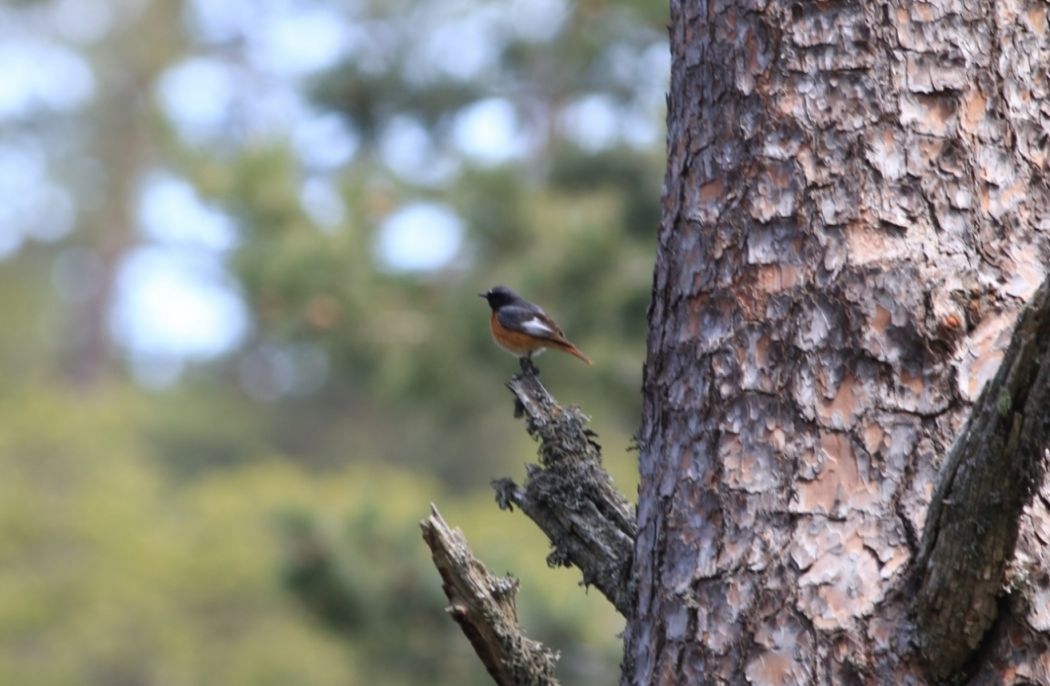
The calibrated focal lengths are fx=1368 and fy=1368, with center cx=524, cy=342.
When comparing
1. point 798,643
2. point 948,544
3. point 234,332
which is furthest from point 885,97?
point 234,332

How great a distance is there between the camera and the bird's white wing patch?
17.5ft

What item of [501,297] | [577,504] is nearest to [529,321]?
[501,297]

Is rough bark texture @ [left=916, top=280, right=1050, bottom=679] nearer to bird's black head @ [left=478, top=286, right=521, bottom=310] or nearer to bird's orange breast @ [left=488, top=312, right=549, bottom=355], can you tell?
bird's orange breast @ [left=488, top=312, right=549, bottom=355]

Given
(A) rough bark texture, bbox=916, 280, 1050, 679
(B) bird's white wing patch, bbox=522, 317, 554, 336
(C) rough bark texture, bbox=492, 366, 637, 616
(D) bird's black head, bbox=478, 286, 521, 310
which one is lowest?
(A) rough bark texture, bbox=916, 280, 1050, 679

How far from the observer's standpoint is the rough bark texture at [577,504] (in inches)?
107

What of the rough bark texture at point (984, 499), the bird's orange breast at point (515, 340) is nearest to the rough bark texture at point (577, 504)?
the rough bark texture at point (984, 499)

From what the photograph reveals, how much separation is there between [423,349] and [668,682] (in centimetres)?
774

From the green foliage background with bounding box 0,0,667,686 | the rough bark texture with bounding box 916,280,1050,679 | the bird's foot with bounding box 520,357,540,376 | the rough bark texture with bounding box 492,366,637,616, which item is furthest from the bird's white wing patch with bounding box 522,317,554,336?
the green foliage background with bounding box 0,0,667,686

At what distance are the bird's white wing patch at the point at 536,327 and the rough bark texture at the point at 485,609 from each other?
2.74m

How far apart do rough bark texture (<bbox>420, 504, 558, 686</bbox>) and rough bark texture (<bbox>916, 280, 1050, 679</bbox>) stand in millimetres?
779

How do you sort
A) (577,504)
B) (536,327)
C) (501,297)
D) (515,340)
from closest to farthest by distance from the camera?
(577,504) → (536,327) → (515,340) → (501,297)

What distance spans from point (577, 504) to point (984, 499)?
944 mm

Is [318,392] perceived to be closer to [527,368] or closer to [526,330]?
[526,330]

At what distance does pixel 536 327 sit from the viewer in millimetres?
5367
